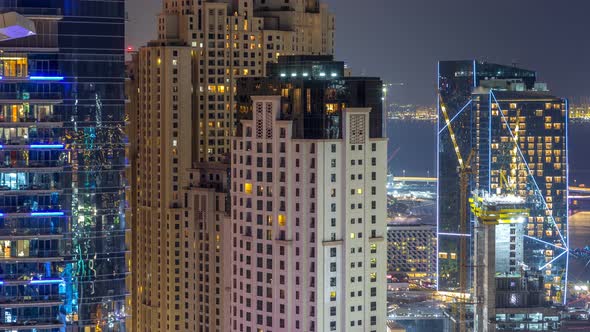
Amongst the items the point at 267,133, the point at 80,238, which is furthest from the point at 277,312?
the point at 80,238

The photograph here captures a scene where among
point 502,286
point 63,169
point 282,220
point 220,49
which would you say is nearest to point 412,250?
point 502,286

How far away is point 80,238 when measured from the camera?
3259 cm

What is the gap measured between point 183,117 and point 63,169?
78.9 feet

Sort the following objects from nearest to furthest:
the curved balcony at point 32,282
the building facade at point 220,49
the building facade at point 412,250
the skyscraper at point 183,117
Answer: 1. the curved balcony at point 32,282
2. the skyscraper at point 183,117
3. the building facade at point 220,49
4. the building facade at point 412,250

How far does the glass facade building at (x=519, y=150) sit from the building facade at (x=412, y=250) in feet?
28.4

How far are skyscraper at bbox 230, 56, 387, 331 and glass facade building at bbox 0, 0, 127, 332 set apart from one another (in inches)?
351

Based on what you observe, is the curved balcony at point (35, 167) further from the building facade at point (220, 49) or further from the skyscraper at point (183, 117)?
the building facade at point (220, 49)

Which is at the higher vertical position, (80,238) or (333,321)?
(80,238)

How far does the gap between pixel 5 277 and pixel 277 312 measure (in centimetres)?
1130

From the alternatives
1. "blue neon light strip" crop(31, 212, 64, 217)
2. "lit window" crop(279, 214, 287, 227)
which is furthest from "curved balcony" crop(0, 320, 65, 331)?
"lit window" crop(279, 214, 287, 227)

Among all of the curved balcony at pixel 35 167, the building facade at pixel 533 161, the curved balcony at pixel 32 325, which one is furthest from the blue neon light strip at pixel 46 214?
the building facade at pixel 533 161

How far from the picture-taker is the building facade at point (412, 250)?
82125 mm

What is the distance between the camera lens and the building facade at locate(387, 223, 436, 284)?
82.1 metres

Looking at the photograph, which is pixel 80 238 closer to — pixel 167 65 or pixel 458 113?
pixel 167 65
